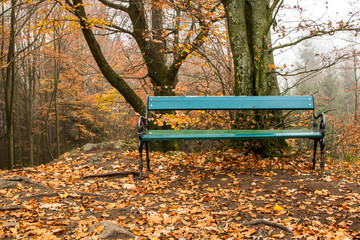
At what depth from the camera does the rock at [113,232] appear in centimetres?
253

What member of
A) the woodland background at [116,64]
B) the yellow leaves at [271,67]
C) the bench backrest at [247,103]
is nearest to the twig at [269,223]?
the bench backrest at [247,103]

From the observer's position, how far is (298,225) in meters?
2.74

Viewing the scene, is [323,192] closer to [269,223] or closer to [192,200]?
[269,223]

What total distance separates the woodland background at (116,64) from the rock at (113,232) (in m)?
3.18

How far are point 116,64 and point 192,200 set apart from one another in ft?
35.6


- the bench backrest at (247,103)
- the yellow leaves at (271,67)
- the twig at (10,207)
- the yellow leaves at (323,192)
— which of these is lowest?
the twig at (10,207)

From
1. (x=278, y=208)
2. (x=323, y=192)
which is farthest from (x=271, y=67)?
(x=278, y=208)

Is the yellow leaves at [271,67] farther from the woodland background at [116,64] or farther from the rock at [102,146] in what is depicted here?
the rock at [102,146]

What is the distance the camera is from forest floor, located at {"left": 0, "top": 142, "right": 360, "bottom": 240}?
8.96 feet

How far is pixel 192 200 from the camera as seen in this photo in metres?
3.66

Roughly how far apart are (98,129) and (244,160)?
1345 cm

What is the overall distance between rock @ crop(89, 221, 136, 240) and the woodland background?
318 cm

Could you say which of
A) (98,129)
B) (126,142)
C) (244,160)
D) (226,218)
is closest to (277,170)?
(244,160)

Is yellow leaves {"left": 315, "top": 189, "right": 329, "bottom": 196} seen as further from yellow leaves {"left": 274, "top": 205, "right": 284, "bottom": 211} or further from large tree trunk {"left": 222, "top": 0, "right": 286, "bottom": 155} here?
large tree trunk {"left": 222, "top": 0, "right": 286, "bottom": 155}
